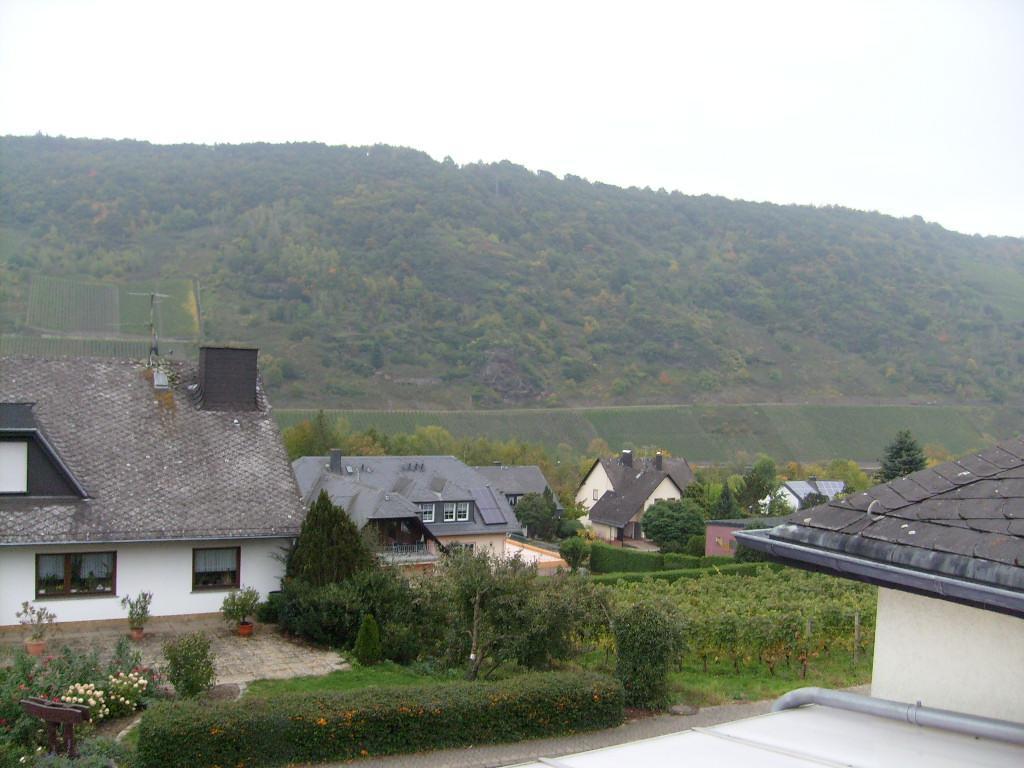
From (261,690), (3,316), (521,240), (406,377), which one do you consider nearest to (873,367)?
(521,240)

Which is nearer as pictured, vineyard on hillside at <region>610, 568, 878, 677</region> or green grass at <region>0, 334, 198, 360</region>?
vineyard on hillside at <region>610, 568, 878, 677</region>

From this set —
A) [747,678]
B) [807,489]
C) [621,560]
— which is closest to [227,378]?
[747,678]

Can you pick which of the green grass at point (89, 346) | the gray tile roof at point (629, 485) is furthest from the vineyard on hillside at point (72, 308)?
the gray tile roof at point (629, 485)

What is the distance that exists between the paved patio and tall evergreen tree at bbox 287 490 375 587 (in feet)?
4.24

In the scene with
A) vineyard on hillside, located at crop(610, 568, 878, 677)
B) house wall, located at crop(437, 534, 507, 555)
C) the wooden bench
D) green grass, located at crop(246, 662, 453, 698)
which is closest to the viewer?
the wooden bench

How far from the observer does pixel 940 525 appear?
443 cm

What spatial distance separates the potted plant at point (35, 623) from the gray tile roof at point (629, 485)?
146ft

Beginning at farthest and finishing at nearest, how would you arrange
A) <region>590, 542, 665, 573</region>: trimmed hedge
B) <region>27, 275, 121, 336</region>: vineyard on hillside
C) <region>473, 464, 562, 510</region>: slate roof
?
<region>473, 464, 562, 510</region>: slate roof < <region>27, 275, 121, 336</region>: vineyard on hillside < <region>590, 542, 665, 573</region>: trimmed hedge

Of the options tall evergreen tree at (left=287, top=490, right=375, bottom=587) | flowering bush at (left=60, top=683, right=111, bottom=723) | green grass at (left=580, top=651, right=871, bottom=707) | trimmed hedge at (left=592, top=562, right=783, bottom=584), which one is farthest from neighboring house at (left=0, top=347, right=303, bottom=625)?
trimmed hedge at (left=592, top=562, right=783, bottom=584)

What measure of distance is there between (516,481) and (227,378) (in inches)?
1576

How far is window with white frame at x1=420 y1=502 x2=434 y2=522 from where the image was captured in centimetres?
4329

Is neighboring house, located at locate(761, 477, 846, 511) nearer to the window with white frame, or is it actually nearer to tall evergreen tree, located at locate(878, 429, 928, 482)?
tall evergreen tree, located at locate(878, 429, 928, 482)

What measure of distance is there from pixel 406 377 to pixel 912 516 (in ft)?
331

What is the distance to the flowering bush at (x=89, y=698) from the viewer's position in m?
11.1
